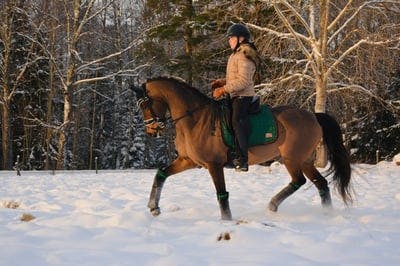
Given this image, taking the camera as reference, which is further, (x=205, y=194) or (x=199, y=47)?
(x=199, y=47)

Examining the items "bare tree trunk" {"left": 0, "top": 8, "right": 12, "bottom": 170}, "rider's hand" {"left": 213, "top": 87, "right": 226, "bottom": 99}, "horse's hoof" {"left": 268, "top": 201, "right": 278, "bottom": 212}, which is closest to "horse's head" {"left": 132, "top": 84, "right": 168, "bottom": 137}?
"rider's hand" {"left": 213, "top": 87, "right": 226, "bottom": 99}

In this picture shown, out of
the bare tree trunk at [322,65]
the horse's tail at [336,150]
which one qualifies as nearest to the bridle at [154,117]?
the horse's tail at [336,150]

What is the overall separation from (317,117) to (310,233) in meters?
2.79

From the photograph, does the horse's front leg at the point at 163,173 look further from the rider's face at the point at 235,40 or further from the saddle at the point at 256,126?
the rider's face at the point at 235,40

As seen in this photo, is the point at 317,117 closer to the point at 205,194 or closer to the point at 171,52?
the point at 205,194

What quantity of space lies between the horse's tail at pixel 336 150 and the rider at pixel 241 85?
1652 millimetres

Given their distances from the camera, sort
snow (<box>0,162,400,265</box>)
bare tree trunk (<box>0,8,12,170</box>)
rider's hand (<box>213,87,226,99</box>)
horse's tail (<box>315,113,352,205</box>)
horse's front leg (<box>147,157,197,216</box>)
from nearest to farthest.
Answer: snow (<box>0,162,400,265</box>)
rider's hand (<box>213,87,226,99</box>)
horse's front leg (<box>147,157,197,216</box>)
horse's tail (<box>315,113,352,205</box>)
bare tree trunk (<box>0,8,12,170</box>)

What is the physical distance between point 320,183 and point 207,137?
6.64ft

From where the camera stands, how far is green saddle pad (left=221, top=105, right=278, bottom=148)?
6.24 metres

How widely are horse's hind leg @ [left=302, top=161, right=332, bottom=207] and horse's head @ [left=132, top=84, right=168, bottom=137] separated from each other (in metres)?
2.33

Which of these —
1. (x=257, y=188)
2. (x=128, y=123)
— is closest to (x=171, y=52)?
(x=128, y=123)

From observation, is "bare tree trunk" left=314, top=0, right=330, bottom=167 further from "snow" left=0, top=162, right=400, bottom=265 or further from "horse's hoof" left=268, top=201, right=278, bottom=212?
"horse's hoof" left=268, top=201, right=278, bottom=212

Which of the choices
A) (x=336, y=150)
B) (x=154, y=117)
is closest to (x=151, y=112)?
(x=154, y=117)

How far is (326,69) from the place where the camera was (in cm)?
1667
